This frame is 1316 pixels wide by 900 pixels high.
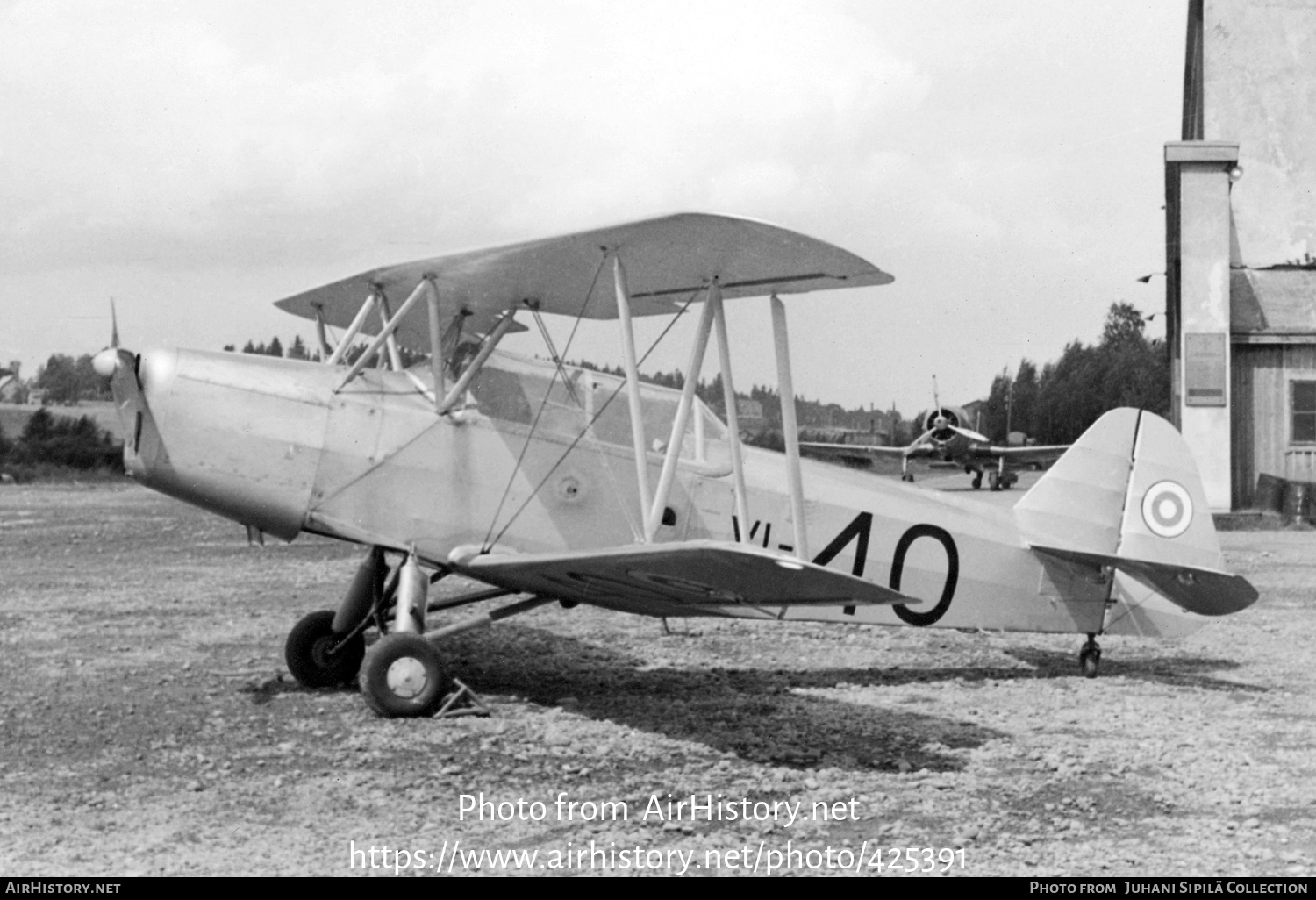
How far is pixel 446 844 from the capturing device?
4.77 m

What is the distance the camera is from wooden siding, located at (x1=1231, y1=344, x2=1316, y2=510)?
68.6 ft

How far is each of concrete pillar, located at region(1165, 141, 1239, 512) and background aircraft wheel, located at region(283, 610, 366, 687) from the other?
16.0m

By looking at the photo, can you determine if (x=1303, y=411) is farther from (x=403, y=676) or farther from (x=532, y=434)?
(x=403, y=676)

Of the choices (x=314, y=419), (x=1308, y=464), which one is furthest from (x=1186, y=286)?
(x=314, y=419)

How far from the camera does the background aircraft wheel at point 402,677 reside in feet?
21.9

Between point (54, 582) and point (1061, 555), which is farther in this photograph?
point (54, 582)

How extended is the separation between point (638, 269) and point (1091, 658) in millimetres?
3837

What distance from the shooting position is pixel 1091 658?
8.32 m

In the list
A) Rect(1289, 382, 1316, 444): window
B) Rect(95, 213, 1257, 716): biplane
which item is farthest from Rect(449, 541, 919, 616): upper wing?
Rect(1289, 382, 1316, 444): window

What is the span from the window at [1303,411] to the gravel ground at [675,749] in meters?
11.2

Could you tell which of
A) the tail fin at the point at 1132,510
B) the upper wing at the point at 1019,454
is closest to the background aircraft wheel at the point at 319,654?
the tail fin at the point at 1132,510

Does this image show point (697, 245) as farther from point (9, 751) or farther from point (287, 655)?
point (9, 751)

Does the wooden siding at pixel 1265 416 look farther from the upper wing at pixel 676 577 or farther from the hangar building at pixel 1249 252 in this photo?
the upper wing at pixel 676 577

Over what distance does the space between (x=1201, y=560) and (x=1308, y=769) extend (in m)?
2.50
